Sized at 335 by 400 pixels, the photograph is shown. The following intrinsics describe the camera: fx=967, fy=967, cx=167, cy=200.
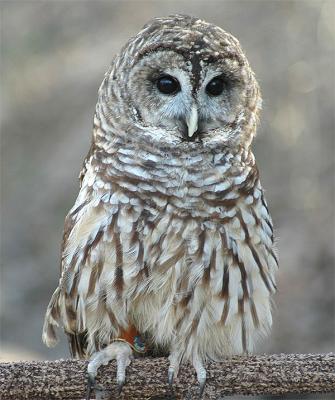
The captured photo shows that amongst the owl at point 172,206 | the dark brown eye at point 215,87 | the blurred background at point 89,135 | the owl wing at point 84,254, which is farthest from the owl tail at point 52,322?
the blurred background at point 89,135

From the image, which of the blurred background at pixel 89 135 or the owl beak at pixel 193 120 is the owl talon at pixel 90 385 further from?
the blurred background at pixel 89 135

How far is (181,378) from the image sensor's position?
373 cm

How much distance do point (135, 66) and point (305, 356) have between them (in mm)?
1279

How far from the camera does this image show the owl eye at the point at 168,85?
145 inches

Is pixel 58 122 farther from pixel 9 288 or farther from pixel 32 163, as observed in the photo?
pixel 9 288

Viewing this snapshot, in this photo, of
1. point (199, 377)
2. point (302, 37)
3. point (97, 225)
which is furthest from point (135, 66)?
point (302, 37)

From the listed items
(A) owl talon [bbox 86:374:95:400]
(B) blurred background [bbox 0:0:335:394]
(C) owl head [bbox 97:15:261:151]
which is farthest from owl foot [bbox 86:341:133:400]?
(B) blurred background [bbox 0:0:335:394]

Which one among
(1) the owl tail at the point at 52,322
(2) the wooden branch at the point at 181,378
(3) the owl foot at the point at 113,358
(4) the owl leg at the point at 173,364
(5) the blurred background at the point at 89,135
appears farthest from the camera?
(5) the blurred background at the point at 89,135

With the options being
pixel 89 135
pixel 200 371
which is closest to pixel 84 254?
pixel 200 371

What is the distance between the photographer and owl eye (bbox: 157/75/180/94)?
Result: 3.69 m

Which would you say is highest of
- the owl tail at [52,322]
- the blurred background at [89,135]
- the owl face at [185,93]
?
the blurred background at [89,135]

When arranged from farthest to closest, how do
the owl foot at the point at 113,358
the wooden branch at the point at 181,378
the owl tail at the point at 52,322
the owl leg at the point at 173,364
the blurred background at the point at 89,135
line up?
the blurred background at the point at 89,135 < the owl tail at the point at 52,322 < the owl leg at the point at 173,364 < the owl foot at the point at 113,358 < the wooden branch at the point at 181,378

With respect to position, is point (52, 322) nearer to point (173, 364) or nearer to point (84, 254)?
point (84, 254)

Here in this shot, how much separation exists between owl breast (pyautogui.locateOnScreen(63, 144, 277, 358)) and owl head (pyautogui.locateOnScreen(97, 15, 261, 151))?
0.32ft
